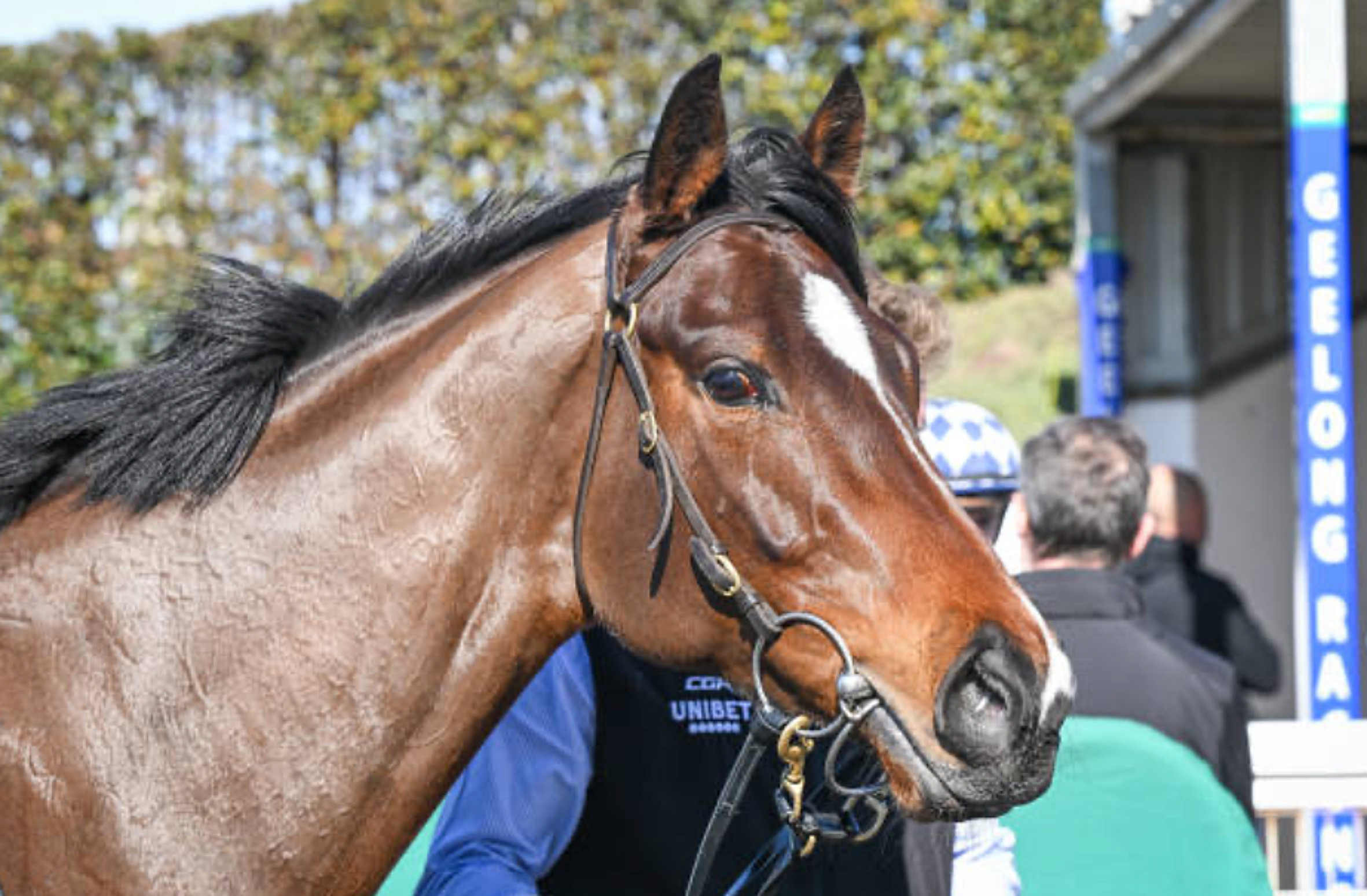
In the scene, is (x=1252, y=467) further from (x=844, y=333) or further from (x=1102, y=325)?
(x=844, y=333)

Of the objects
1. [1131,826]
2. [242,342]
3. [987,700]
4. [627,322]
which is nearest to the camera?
[987,700]

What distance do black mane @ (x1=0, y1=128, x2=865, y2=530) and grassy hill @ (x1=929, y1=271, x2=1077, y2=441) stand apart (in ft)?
20.3

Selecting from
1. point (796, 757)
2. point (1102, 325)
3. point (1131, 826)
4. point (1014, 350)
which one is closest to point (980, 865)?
point (1131, 826)

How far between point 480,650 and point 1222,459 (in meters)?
6.71

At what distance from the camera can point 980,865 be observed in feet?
7.50

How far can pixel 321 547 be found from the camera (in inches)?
71.3

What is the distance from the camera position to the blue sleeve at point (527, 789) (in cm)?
191

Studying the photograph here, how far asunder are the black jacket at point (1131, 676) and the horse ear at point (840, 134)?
117 cm

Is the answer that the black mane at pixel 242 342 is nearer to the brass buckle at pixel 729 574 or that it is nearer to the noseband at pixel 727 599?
the noseband at pixel 727 599

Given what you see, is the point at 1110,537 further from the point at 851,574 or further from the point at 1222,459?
the point at 1222,459

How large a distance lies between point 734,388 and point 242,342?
2.30 ft

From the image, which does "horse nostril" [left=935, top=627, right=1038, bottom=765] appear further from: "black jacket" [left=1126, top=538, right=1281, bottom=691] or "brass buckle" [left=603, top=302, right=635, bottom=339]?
"black jacket" [left=1126, top=538, right=1281, bottom=691]

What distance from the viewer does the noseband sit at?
167 centimetres

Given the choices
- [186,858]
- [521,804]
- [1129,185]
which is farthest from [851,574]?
[1129,185]
